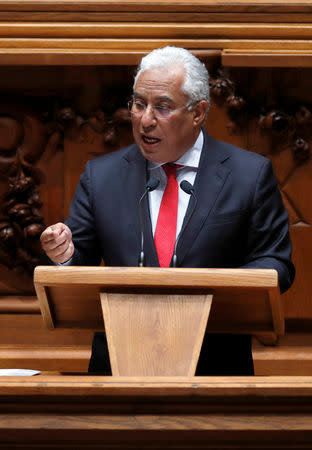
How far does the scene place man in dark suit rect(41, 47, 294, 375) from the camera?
155 cm

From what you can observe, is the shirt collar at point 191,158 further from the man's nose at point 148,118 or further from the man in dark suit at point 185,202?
the man's nose at point 148,118

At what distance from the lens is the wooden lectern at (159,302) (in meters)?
1.12

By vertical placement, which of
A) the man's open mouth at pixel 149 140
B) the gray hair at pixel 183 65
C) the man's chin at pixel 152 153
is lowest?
the man's chin at pixel 152 153

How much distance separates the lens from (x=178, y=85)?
5.30 feet

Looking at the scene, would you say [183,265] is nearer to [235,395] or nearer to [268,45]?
[235,395]

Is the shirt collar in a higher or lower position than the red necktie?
higher

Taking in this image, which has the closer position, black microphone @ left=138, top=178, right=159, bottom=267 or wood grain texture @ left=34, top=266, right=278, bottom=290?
wood grain texture @ left=34, top=266, right=278, bottom=290

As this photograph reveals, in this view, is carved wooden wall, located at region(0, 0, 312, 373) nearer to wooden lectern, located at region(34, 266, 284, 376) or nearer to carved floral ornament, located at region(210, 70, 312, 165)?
carved floral ornament, located at region(210, 70, 312, 165)

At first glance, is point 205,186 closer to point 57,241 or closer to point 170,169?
point 170,169

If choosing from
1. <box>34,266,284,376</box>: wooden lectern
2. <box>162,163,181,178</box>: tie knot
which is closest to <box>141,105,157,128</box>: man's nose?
<box>162,163,181,178</box>: tie knot

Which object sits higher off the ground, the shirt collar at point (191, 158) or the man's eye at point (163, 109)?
the man's eye at point (163, 109)

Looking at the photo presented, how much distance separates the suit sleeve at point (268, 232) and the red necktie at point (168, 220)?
0.17m

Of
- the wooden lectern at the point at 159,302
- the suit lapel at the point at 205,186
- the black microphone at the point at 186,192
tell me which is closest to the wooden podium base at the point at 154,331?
the wooden lectern at the point at 159,302

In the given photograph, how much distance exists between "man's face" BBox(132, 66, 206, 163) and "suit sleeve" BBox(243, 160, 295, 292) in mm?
216
